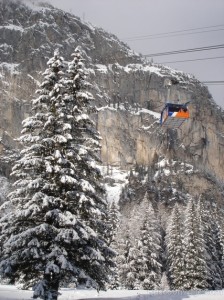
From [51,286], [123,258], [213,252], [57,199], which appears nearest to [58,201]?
[57,199]

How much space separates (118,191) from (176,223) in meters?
148

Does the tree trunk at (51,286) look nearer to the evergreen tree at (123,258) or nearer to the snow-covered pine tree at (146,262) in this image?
the evergreen tree at (123,258)

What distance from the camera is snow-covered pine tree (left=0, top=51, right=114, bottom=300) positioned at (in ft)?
56.5

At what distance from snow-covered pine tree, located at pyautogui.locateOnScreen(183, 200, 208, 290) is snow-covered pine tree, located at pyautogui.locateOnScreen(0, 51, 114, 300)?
26.0 m

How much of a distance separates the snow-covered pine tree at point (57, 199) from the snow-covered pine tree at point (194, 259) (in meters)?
26.0

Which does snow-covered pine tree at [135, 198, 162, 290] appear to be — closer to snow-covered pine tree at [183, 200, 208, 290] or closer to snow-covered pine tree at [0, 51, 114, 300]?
snow-covered pine tree at [183, 200, 208, 290]

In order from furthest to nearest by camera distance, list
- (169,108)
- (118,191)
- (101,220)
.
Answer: (118,191) < (169,108) < (101,220)

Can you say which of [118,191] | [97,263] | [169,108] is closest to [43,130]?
[97,263]

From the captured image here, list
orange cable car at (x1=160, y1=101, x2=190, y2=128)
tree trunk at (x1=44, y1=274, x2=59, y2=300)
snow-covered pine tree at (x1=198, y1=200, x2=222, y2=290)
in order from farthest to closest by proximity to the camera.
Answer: snow-covered pine tree at (x1=198, y1=200, x2=222, y2=290) < orange cable car at (x1=160, y1=101, x2=190, y2=128) < tree trunk at (x1=44, y1=274, x2=59, y2=300)

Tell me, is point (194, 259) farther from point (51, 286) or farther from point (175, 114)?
point (51, 286)

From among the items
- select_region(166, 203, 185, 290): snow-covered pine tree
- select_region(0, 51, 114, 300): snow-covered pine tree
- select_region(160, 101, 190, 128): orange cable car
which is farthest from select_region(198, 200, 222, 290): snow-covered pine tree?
select_region(0, 51, 114, 300): snow-covered pine tree

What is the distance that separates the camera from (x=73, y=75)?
20.6m

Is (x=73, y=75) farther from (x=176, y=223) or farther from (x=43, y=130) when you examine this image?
(x=176, y=223)

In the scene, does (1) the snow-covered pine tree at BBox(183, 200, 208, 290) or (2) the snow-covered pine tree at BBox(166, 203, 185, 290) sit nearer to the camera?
(1) the snow-covered pine tree at BBox(183, 200, 208, 290)
